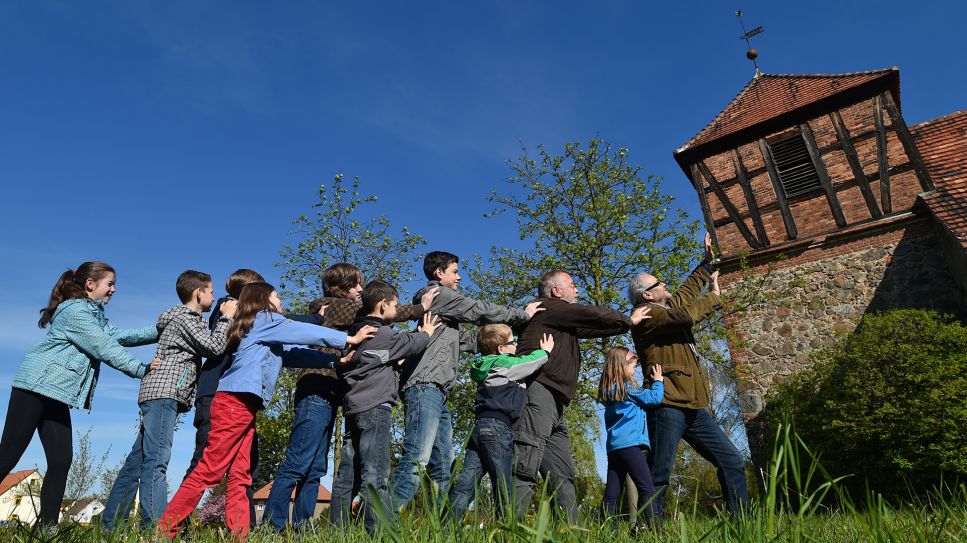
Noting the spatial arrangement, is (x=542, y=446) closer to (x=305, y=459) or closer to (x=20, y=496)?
(x=305, y=459)

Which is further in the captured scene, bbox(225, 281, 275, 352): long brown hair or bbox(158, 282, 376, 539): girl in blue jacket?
bbox(225, 281, 275, 352): long brown hair

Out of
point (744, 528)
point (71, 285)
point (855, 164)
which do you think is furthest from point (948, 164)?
point (71, 285)

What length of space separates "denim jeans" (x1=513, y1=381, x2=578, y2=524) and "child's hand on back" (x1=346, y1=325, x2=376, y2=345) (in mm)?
1079

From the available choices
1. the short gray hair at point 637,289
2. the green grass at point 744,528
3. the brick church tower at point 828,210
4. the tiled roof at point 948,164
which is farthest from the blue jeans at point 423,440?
the brick church tower at point 828,210

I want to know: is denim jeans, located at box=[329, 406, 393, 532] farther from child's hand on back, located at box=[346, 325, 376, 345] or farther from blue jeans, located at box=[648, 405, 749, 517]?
blue jeans, located at box=[648, 405, 749, 517]

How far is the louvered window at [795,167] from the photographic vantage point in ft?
38.6

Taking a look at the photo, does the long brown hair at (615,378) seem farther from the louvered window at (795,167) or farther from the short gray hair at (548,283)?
the louvered window at (795,167)

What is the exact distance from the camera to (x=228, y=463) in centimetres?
321

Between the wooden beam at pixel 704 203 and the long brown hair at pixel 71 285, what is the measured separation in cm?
1120

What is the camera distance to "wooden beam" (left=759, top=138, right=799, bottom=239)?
460 inches

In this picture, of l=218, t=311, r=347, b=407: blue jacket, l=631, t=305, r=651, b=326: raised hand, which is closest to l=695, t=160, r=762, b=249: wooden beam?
l=631, t=305, r=651, b=326: raised hand

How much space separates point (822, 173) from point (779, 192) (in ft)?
2.75

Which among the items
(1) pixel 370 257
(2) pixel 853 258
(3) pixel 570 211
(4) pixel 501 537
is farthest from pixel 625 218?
(4) pixel 501 537

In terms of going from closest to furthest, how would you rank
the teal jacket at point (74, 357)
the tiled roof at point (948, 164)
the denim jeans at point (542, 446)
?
the denim jeans at point (542, 446) → the teal jacket at point (74, 357) → the tiled roof at point (948, 164)
